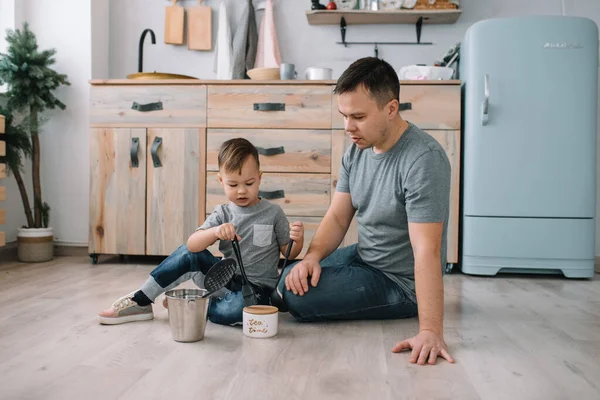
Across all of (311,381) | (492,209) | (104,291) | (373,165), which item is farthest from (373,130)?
(492,209)

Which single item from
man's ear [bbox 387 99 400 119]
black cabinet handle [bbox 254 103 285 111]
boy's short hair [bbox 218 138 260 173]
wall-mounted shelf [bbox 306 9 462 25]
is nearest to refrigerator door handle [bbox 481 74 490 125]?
wall-mounted shelf [bbox 306 9 462 25]

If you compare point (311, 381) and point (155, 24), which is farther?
point (155, 24)

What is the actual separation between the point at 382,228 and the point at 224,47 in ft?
6.66

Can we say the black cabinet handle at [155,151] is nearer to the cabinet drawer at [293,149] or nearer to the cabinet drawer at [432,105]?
the cabinet drawer at [293,149]

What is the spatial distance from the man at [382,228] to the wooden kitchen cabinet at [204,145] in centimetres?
101

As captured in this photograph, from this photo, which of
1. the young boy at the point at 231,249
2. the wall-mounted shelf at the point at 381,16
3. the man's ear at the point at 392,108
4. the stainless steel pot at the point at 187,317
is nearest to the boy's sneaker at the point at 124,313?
the young boy at the point at 231,249

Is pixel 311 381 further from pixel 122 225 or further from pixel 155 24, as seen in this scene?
pixel 155 24

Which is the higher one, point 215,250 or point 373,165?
point 373,165

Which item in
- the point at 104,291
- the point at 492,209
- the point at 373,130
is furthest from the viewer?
the point at 492,209

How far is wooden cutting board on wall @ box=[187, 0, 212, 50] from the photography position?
3402 millimetres

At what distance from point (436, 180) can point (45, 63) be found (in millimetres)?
2350

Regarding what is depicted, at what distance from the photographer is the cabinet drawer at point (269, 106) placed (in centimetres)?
284

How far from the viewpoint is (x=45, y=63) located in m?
3.02

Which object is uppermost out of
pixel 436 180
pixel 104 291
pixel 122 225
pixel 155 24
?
pixel 155 24
